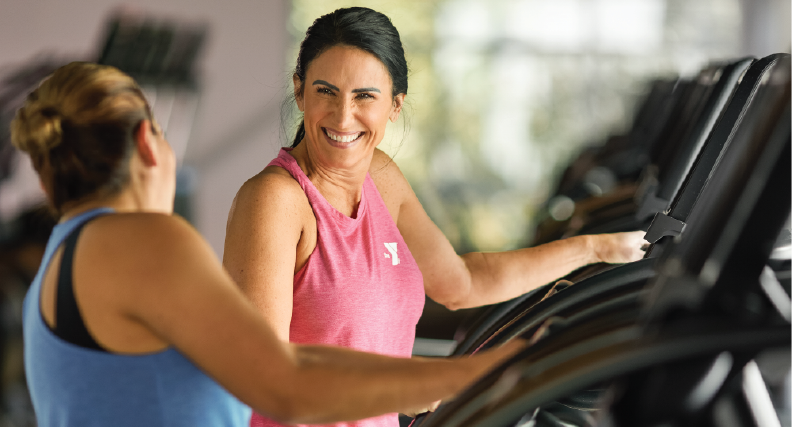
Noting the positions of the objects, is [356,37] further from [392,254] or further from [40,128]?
[40,128]

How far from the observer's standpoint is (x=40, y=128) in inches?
33.5

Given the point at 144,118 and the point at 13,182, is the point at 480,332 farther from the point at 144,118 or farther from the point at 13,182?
the point at 13,182

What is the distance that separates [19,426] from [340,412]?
6.84 feet

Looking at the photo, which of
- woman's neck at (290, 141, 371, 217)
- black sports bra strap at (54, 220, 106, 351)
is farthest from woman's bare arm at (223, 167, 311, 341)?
black sports bra strap at (54, 220, 106, 351)

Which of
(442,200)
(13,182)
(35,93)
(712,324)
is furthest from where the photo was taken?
(442,200)

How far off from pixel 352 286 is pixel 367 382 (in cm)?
59

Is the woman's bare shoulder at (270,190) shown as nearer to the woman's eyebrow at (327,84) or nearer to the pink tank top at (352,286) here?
the pink tank top at (352,286)

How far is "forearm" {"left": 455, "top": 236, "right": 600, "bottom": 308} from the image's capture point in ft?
5.62

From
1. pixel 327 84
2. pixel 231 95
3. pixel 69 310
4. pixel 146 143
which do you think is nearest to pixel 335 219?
pixel 327 84

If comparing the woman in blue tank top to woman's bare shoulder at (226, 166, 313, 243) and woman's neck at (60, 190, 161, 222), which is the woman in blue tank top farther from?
woman's bare shoulder at (226, 166, 313, 243)

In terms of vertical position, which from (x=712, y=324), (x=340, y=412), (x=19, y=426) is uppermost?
(x=712, y=324)

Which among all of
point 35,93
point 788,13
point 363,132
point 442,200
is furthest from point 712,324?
point 788,13

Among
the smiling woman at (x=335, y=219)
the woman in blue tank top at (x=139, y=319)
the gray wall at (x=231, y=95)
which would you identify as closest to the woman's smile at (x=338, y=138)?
the smiling woman at (x=335, y=219)

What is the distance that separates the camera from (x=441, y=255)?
1.74 m
